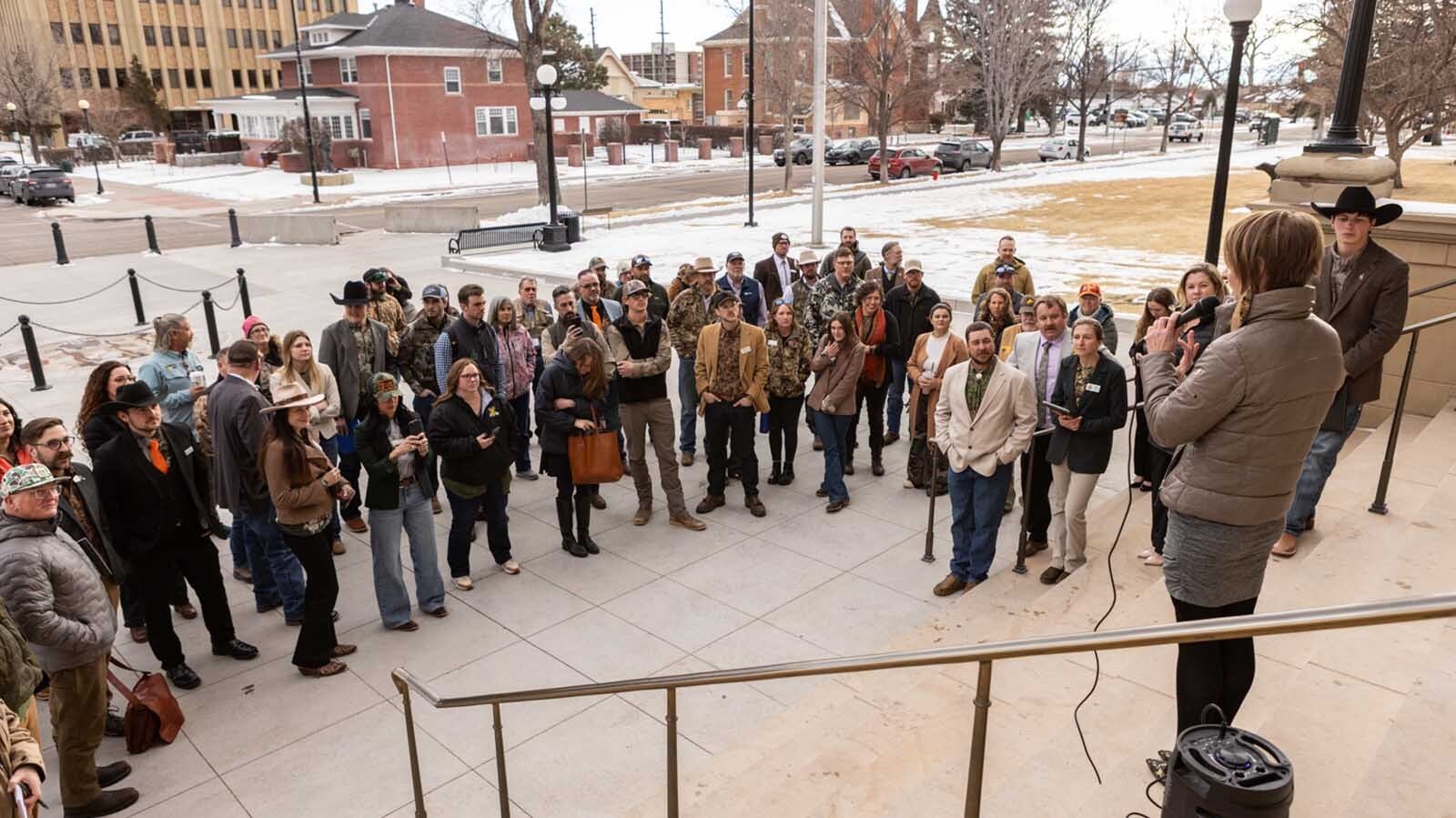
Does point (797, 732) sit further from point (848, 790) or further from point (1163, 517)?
point (1163, 517)

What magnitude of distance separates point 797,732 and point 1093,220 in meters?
24.8

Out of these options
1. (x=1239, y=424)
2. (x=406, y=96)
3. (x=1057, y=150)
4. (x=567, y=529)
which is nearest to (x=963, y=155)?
(x=1057, y=150)

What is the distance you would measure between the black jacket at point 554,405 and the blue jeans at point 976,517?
2.91 m

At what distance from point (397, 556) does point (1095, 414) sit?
4.85 m

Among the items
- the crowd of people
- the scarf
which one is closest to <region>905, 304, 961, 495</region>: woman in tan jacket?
the crowd of people

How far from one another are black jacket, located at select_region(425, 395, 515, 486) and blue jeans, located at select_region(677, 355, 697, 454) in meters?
2.99

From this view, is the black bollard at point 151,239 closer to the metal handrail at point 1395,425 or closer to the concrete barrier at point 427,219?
the concrete barrier at point 427,219

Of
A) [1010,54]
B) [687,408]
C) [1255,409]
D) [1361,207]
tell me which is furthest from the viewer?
[1010,54]

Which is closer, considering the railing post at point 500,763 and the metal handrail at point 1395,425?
the railing post at point 500,763

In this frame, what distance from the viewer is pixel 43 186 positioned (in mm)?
37219

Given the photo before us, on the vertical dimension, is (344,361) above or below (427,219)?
above

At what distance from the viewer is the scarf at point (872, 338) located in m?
8.98

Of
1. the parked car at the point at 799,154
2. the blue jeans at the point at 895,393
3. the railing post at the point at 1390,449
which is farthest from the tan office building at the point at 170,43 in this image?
the railing post at the point at 1390,449

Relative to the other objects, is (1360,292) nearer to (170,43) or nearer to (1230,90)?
(1230,90)
